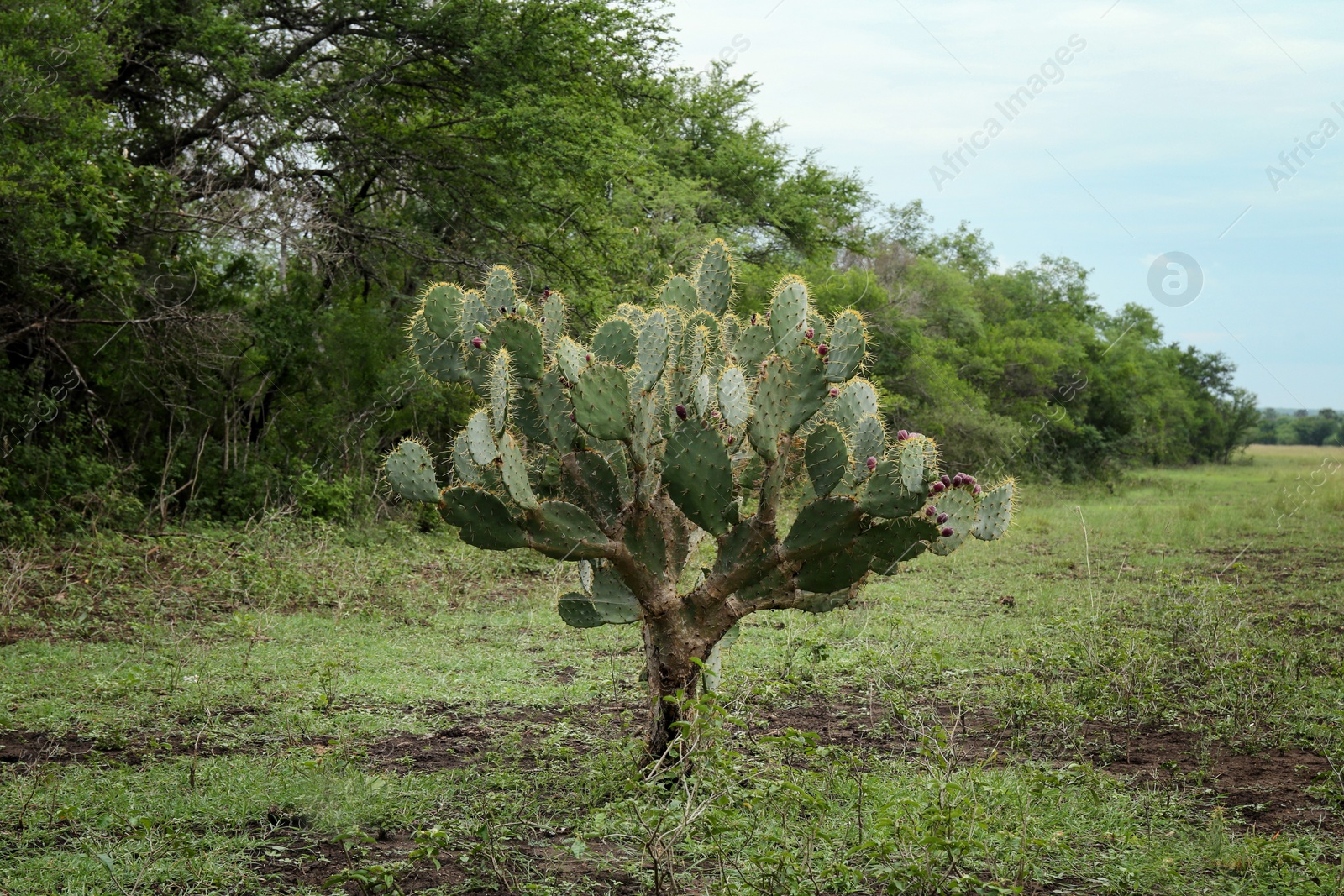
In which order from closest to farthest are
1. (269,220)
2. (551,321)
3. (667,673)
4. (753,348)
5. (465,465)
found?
1. (667,673)
2. (753,348)
3. (551,321)
4. (465,465)
5. (269,220)

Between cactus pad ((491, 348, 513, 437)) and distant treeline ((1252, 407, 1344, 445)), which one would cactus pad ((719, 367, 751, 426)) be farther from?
distant treeline ((1252, 407, 1344, 445))

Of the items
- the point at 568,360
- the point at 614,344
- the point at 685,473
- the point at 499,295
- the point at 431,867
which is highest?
the point at 499,295

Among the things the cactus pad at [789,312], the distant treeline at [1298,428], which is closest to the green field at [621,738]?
the cactus pad at [789,312]

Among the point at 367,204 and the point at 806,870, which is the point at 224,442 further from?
the point at 806,870

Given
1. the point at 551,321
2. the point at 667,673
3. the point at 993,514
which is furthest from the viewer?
the point at 551,321

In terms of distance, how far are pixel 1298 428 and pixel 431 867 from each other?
5909 centimetres

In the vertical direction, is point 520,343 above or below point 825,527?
above

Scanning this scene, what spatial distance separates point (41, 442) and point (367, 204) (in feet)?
15.3

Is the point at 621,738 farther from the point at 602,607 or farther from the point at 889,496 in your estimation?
the point at 889,496

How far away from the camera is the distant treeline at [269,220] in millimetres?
8812

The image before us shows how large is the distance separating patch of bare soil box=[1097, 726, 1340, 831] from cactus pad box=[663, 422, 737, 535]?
2061 millimetres

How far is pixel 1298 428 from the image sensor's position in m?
53.1

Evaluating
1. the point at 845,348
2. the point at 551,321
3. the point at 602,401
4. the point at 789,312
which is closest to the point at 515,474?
the point at 602,401

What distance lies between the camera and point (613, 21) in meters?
12.4
